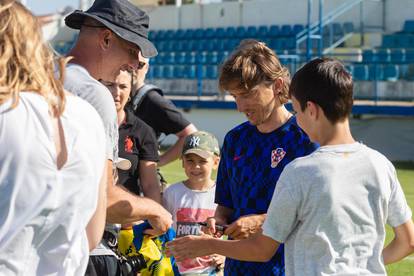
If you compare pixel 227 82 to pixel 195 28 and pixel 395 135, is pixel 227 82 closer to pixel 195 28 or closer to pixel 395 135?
pixel 395 135

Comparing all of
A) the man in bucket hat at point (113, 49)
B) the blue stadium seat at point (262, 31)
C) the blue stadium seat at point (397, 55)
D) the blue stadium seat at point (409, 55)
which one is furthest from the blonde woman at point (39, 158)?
the blue stadium seat at point (262, 31)

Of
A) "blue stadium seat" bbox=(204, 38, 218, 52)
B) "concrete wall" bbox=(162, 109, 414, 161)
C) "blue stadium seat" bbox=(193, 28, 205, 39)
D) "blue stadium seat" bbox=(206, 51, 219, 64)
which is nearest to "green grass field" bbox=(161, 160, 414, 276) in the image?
"concrete wall" bbox=(162, 109, 414, 161)

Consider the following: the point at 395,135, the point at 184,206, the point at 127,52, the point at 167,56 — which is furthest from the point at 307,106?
the point at 167,56

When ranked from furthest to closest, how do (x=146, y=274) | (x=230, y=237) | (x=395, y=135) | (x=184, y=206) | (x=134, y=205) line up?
(x=395, y=135), (x=184, y=206), (x=146, y=274), (x=230, y=237), (x=134, y=205)

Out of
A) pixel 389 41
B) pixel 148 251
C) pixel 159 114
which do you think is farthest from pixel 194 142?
pixel 389 41

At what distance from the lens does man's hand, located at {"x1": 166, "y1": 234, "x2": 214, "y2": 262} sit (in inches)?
153

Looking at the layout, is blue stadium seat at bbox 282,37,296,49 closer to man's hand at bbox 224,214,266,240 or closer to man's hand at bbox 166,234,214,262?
man's hand at bbox 224,214,266,240

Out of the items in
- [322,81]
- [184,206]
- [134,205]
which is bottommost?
[184,206]

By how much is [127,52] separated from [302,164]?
2.79 ft

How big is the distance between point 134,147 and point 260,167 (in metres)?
1.24

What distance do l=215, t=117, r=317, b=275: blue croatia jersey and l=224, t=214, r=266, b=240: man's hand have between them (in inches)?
8.5

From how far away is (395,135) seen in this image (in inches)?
795

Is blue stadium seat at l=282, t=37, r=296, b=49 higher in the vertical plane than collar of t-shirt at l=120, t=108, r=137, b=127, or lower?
lower

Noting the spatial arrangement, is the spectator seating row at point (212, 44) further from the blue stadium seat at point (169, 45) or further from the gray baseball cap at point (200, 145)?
the gray baseball cap at point (200, 145)
